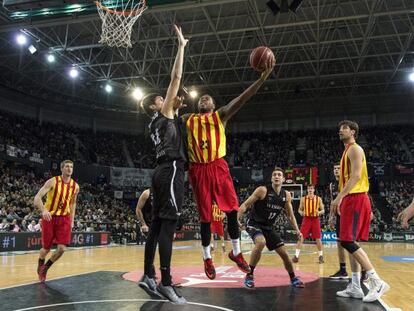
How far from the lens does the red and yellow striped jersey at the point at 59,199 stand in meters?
7.68

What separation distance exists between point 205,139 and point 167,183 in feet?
2.68

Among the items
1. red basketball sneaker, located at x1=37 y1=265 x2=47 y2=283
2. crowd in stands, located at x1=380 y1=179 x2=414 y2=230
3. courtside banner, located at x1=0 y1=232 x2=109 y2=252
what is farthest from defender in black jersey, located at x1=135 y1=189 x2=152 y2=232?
crowd in stands, located at x1=380 y1=179 x2=414 y2=230

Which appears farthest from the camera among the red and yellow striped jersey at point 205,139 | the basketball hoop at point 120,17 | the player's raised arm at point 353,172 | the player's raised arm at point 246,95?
the basketball hoop at point 120,17

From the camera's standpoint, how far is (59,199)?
7.68 m

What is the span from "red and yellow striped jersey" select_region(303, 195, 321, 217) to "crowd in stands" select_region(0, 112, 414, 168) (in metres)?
20.6

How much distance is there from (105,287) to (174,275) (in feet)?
6.55

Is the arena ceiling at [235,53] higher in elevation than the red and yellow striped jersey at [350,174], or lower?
higher

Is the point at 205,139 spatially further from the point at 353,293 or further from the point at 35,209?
the point at 35,209

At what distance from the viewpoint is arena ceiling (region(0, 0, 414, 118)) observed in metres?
20.5

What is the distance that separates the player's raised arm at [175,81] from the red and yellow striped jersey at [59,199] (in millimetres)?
3586

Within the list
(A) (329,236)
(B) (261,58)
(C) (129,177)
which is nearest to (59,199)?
(B) (261,58)

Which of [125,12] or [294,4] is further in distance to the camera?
[294,4]

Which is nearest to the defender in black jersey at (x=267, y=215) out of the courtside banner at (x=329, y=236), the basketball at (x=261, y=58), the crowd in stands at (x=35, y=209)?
the basketball at (x=261, y=58)

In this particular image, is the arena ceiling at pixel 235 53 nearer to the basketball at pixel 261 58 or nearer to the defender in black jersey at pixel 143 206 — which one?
the defender in black jersey at pixel 143 206
